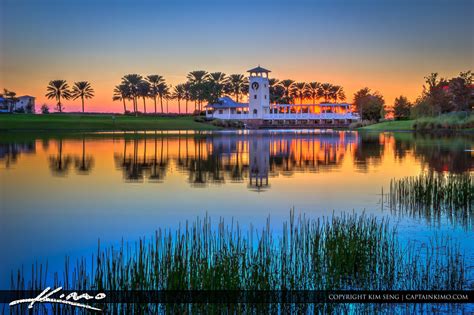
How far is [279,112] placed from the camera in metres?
148

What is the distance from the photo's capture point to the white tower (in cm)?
14088

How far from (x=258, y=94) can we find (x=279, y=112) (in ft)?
32.5

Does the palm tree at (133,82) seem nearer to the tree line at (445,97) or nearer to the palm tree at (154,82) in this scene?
the palm tree at (154,82)

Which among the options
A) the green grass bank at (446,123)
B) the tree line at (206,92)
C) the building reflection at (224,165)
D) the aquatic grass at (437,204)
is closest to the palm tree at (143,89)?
the tree line at (206,92)

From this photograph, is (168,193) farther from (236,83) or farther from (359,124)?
(236,83)

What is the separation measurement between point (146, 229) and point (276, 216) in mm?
4833

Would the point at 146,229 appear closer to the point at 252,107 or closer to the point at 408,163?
the point at 408,163

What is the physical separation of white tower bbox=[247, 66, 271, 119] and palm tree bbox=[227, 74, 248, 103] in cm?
3960

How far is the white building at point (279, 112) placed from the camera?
14250 centimetres

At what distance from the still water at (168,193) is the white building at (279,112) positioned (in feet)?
320

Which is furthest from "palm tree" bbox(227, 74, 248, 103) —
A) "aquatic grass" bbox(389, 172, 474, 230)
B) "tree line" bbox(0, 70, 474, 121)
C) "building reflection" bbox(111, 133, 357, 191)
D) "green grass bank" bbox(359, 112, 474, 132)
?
"aquatic grass" bbox(389, 172, 474, 230)
